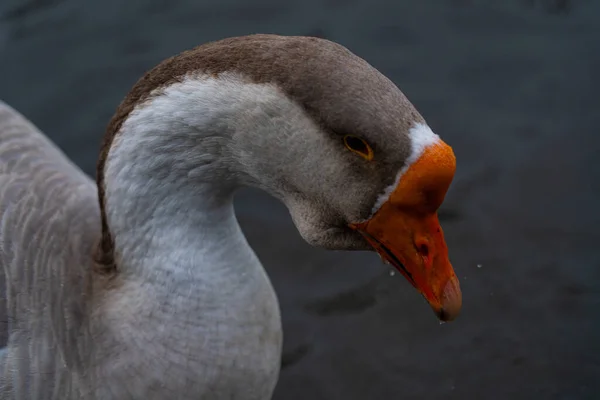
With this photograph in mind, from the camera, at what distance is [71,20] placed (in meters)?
5.41

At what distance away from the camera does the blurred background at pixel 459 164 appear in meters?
4.07

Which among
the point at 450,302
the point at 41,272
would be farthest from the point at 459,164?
the point at 41,272

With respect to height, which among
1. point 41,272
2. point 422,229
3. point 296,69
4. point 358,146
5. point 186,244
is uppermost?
point 296,69

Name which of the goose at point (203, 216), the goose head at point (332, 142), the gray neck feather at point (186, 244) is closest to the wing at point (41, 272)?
the goose at point (203, 216)

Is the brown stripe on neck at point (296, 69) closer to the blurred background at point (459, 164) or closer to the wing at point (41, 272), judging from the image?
the wing at point (41, 272)

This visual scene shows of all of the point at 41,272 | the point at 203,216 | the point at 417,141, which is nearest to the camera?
the point at 417,141

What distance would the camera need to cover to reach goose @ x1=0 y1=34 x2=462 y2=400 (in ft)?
6.24

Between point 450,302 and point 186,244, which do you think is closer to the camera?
point 450,302

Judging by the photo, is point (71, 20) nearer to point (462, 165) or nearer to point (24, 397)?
point (462, 165)

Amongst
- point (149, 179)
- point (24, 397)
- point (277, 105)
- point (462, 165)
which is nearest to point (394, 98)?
point (277, 105)

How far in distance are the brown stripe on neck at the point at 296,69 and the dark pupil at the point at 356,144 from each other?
0.04 metres

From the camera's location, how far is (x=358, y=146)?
1905mm

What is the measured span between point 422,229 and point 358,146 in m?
0.31

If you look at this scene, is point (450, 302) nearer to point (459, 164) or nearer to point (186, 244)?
point (186, 244)
